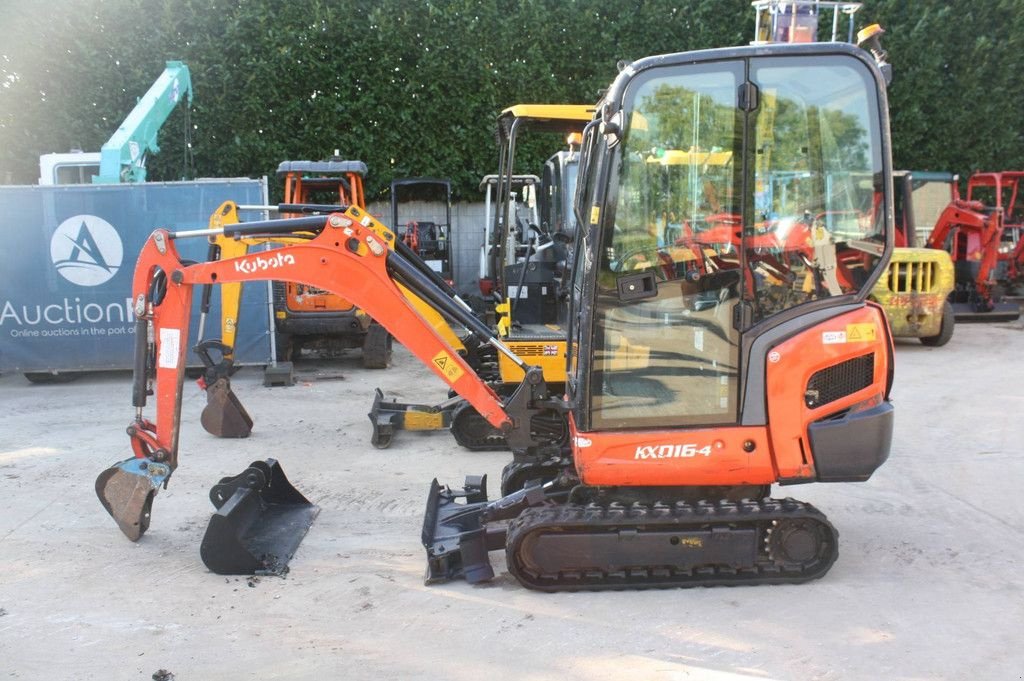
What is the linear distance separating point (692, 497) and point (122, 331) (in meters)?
8.13

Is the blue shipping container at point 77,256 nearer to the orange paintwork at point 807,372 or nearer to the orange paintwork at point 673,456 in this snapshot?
the orange paintwork at point 673,456

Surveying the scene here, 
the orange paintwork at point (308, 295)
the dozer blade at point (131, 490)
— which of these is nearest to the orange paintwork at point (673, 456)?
the dozer blade at point (131, 490)

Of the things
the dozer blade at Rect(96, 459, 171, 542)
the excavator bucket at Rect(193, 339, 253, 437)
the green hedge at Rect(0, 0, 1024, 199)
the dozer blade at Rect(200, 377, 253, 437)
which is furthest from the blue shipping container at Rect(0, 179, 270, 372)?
the dozer blade at Rect(96, 459, 171, 542)

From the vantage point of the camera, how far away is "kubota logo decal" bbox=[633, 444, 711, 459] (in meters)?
4.19

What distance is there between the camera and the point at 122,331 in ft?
33.5

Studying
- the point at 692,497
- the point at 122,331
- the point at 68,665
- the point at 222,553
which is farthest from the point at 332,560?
the point at 122,331

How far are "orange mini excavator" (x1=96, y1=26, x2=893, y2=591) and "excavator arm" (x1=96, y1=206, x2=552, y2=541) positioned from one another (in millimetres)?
545

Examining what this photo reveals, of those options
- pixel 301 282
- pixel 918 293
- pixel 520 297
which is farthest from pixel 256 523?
pixel 918 293

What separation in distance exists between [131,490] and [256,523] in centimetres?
74

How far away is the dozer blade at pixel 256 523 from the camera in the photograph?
14.9ft

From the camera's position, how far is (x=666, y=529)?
4.23m

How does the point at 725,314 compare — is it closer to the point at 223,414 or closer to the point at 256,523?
the point at 256,523

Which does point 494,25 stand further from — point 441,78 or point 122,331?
point 122,331

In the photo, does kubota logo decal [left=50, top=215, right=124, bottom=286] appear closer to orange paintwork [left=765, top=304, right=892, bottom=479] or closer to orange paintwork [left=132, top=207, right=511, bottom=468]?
orange paintwork [left=132, top=207, right=511, bottom=468]
